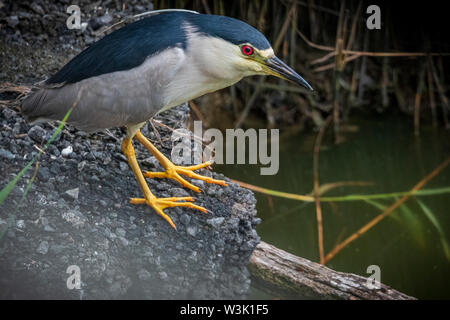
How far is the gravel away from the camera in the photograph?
2.71 meters

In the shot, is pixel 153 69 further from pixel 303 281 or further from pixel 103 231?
pixel 303 281

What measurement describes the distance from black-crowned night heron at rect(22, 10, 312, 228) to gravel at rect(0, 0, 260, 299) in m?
0.25

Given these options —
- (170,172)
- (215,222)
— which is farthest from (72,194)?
(215,222)

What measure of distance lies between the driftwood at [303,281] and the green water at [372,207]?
758 mm

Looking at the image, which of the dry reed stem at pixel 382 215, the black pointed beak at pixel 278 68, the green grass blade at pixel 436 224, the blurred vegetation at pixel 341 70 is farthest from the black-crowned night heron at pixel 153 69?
the blurred vegetation at pixel 341 70

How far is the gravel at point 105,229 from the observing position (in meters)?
2.71

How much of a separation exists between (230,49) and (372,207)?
2.43 m

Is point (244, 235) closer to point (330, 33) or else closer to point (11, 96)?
point (11, 96)

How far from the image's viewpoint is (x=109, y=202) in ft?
10.4

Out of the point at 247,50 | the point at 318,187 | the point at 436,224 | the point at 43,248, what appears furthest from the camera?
the point at 318,187

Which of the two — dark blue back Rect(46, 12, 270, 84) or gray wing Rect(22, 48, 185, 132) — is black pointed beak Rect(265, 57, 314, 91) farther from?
gray wing Rect(22, 48, 185, 132)

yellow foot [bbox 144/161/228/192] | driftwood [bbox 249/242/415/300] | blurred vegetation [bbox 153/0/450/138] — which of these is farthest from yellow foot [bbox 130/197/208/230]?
blurred vegetation [bbox 153/0/450/138]

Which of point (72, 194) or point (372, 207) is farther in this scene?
point (372, 207)

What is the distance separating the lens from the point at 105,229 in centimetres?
298
